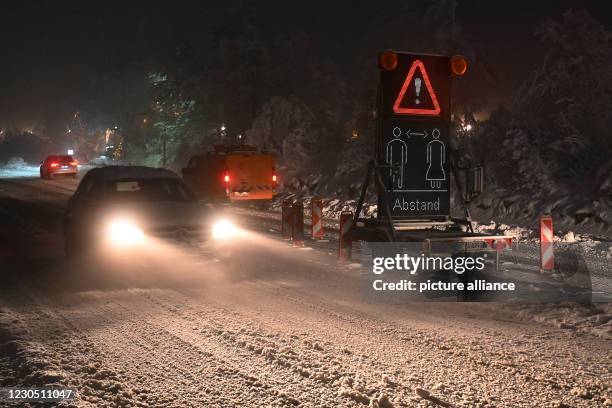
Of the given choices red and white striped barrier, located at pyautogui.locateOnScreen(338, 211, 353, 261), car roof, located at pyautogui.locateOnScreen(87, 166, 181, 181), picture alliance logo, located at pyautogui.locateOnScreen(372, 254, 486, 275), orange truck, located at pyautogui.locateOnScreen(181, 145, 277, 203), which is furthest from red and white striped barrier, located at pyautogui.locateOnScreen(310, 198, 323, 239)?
orange truck, located at pyautogui.locateOnScreen(181, 145, 277, 203)

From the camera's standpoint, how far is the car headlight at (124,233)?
36.3ft

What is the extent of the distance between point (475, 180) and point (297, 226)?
5.78 m

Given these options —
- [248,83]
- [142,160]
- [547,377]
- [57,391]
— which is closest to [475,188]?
[547,377]

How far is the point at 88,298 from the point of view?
8.84m

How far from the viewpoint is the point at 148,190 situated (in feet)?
41.5

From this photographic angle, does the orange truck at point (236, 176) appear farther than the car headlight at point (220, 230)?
Yes

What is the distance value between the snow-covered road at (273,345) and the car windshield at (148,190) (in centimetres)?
192

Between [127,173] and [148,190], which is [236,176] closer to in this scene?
[127,173]

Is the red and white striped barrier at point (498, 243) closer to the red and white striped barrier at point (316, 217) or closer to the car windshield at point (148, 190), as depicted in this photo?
the car windshield at point (148, 190)

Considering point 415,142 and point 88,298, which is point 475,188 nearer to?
point 415,142

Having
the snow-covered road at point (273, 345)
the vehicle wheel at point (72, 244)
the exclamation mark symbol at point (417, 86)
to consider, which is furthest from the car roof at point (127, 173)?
the exclamation mark symbol at point (417, 86)

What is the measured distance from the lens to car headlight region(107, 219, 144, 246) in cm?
1105

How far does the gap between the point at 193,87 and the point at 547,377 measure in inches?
1965

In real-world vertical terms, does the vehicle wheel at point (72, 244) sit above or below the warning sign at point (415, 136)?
below
